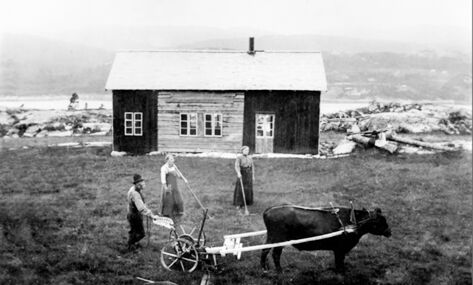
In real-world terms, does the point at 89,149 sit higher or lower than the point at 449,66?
lower

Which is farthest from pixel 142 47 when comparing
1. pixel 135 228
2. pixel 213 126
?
pixel 135 228

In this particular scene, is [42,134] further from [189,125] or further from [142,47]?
[189,125]

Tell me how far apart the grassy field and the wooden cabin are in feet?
1.73

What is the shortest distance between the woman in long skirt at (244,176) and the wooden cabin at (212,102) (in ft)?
1.19

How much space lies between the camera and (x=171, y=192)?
754 cm

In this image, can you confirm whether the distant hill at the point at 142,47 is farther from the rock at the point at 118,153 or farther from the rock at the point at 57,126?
the rock at the point at 118,153

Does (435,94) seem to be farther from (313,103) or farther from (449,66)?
(313,103)

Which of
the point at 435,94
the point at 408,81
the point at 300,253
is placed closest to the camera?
the point at 300,253

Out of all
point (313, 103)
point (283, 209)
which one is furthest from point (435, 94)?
point (283, 209)

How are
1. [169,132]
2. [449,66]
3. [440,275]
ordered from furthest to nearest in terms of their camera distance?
[449,66]
[169,132]
[440,275]

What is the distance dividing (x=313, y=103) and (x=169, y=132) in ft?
9.70

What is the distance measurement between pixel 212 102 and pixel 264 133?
1251 millimetres

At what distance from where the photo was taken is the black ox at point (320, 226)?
22.0 ft

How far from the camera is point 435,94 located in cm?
1115
